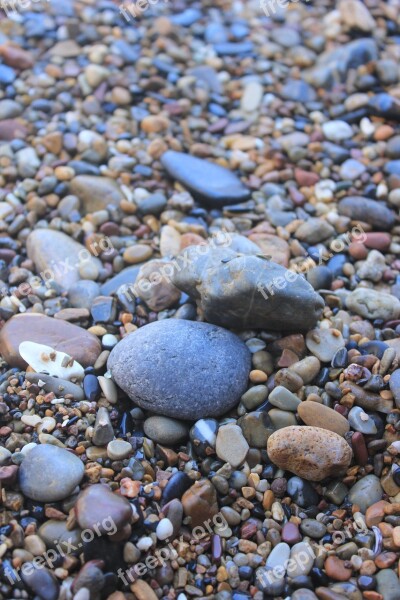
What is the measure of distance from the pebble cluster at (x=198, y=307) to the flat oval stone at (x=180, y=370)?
10 mm

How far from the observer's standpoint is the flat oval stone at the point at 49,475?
2.34 metres

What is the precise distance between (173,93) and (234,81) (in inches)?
17.2

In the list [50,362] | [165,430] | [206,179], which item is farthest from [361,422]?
[206,179]

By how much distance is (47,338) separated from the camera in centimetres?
288

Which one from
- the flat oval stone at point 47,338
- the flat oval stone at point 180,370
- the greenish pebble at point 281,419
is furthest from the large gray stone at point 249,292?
the flat oval stone at point 47,338

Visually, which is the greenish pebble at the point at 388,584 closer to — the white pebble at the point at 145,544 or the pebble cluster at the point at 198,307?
the pebble cluster at the point at 198,307

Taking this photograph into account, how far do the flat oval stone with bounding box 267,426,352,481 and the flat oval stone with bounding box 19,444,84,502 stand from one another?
2.45ft

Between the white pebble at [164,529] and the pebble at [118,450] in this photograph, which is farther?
the pebble at [118,450]

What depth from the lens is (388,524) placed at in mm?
2381

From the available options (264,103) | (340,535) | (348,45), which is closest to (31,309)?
(340,535)

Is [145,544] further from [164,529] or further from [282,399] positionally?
[282,399]

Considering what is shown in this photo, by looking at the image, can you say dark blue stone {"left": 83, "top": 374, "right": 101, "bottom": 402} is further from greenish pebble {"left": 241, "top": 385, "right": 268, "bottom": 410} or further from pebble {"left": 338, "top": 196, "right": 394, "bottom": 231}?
pebble {"left": 338, "top": 196, "right": 394, "bottom": 231}

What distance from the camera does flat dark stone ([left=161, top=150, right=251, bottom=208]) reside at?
3539mm

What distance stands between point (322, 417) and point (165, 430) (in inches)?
24.5
